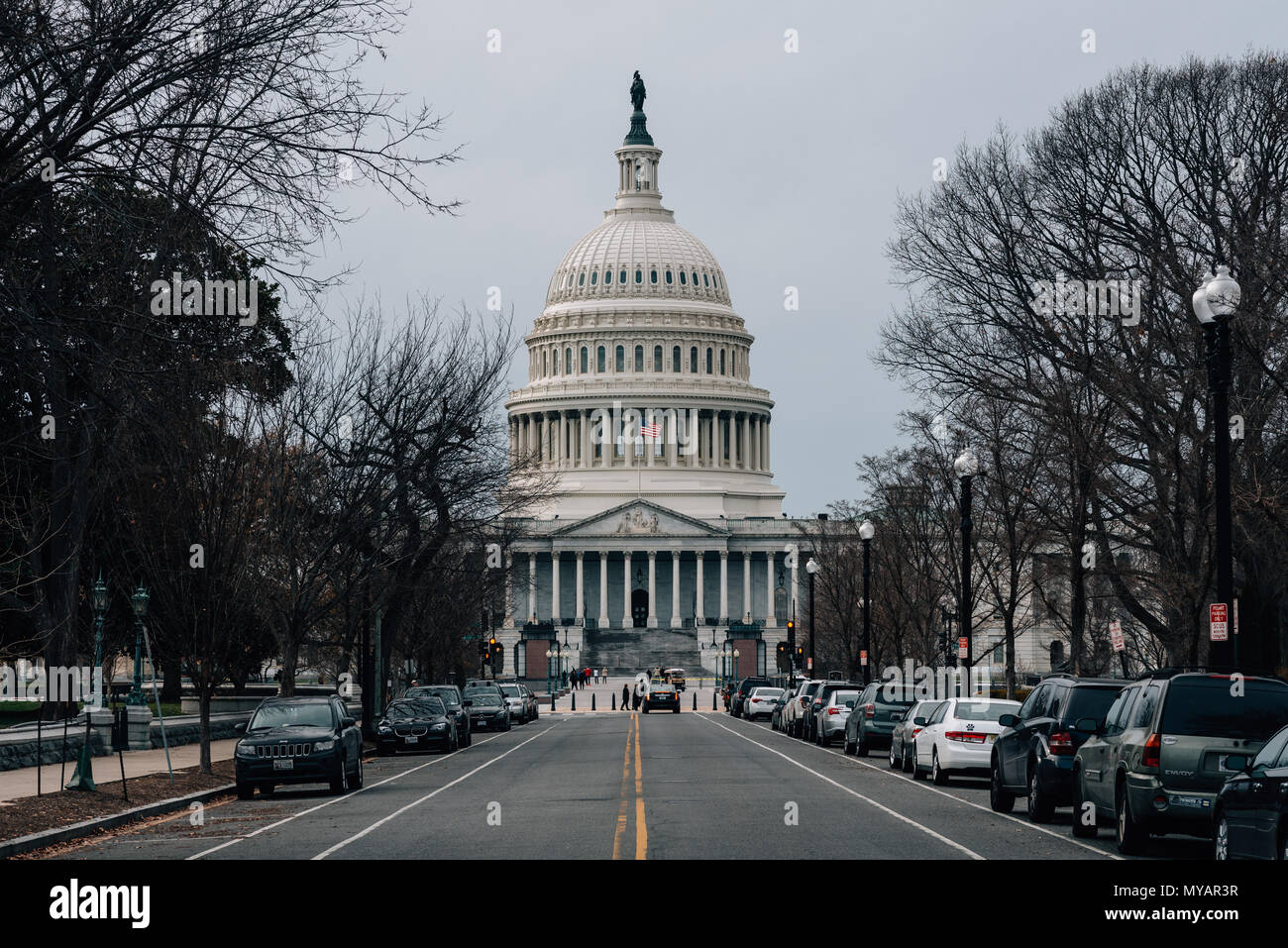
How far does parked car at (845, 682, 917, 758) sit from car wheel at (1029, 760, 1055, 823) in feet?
53.9

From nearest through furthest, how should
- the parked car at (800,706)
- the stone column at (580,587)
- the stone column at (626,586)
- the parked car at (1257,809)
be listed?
1. the parked car at (1257,809)
2. the parked car at (800,706)
3. the stone column at (580,587)
4. the stone column at (626,586)

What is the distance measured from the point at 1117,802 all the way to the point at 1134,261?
2575 centimetres

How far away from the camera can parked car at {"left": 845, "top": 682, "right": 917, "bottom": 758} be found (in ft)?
131

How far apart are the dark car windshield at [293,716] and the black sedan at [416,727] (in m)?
14.3

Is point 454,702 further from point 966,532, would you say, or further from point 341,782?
point 341,782

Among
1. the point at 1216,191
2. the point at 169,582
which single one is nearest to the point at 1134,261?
the point at 1216,191

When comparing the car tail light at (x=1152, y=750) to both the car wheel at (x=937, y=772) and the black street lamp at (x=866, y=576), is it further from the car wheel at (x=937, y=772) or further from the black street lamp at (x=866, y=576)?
the black street lamp at (x=866, y=576)

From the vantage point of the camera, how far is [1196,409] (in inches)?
1683

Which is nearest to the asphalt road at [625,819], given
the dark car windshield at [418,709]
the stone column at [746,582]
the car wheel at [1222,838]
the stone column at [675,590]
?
the car wheel at [1222,838]

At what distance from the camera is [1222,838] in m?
15.1

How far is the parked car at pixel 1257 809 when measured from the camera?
13688 mm

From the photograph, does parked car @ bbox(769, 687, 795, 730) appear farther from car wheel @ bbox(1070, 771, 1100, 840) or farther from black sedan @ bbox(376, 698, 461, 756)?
car wheel @ bbox(1070, 771, 1100, 840)

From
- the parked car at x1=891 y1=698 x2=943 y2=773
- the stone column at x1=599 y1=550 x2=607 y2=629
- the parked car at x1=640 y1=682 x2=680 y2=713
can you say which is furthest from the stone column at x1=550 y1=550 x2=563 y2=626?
the parked car at x1=891 y1=698 x2=943 y2=773
